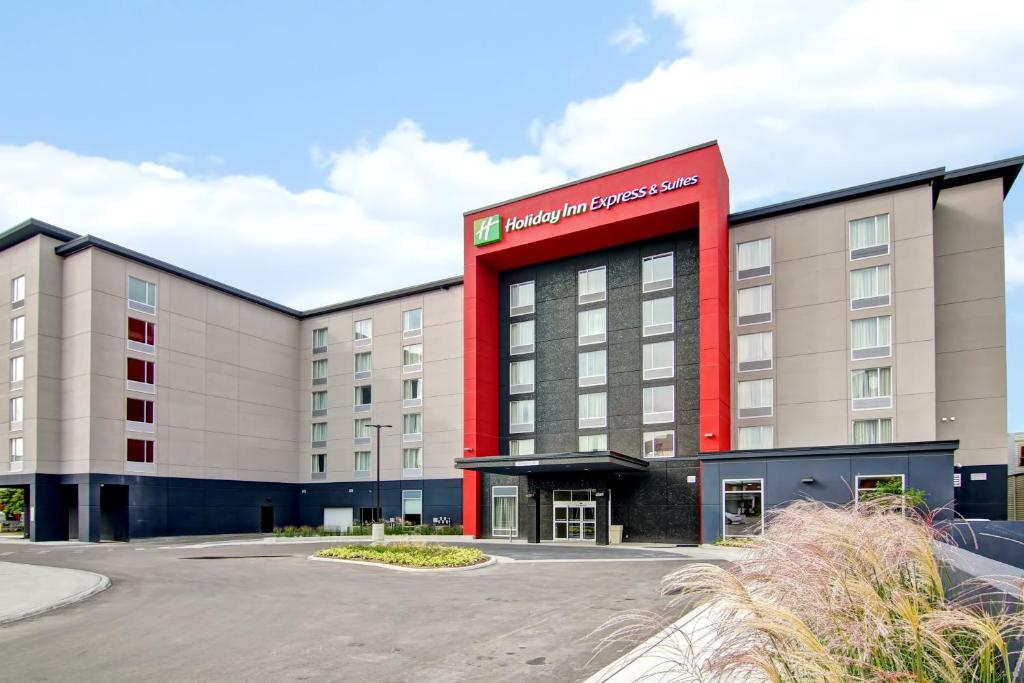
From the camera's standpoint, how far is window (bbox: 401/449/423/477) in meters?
54.1

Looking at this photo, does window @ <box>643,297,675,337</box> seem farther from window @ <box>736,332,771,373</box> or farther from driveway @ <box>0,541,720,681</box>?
driveway @ <box>0,541,720,681</box>

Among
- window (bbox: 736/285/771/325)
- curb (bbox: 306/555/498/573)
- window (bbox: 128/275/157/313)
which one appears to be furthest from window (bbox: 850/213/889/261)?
window (bbox: 128/275/157/313)

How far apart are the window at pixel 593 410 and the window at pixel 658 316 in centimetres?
468

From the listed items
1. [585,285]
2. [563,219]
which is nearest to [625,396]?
[585,285]

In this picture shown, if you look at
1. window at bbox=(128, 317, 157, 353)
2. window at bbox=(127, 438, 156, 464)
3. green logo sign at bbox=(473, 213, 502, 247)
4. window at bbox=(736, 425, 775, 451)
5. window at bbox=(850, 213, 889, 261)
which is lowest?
window at bbox=(127, 438, 156, 464)

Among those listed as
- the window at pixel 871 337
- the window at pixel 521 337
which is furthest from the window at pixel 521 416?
the window at pixel 871 337

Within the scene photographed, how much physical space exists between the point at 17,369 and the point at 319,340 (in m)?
20.8

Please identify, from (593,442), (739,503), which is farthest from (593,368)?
(739,503)

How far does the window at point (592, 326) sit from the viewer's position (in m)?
45.4

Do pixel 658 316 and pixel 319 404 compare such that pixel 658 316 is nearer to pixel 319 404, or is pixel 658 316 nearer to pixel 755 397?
pixel 755 397

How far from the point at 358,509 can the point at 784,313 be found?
34.0 m

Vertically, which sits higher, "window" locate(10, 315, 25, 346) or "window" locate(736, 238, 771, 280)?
"window" locate(736, 238, 771, 280)

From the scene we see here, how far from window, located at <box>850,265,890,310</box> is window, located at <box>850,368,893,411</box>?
342cm

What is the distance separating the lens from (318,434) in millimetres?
60375
